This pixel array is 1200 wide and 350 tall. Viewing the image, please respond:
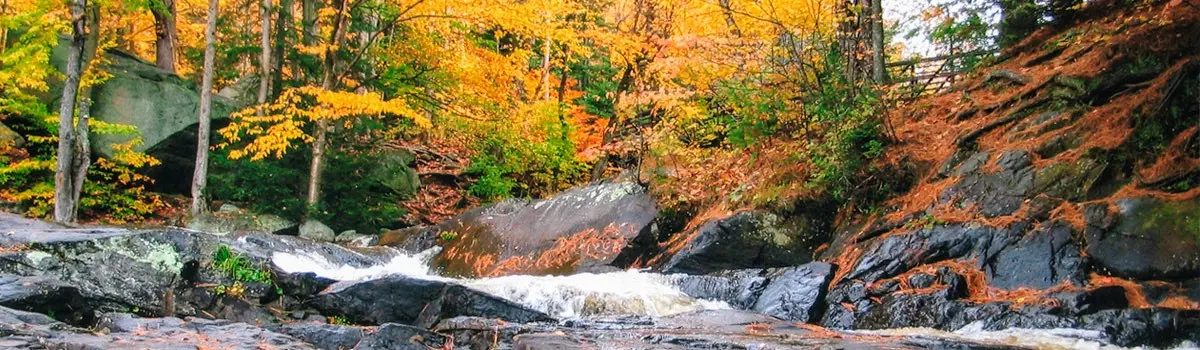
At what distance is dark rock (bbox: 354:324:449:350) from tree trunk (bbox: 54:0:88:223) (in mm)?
10183

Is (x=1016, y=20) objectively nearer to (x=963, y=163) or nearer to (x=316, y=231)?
(x=963, y=163)

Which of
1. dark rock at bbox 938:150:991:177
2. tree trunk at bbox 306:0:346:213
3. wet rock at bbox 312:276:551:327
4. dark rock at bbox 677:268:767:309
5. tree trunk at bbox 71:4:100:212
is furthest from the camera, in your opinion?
tree trunk at bbox 306:0:346:213

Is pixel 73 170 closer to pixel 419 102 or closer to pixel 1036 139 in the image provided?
pixel 419 102

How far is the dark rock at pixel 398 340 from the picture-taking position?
15.3 ft

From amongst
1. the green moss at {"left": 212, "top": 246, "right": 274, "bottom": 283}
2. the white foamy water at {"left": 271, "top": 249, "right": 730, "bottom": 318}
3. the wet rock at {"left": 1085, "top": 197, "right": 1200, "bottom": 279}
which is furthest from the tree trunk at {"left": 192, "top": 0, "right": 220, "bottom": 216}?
the wet rock at {"left": 1085, "top": 197, "right": 1200, "bottom": 279}

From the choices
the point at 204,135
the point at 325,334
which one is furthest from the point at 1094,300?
the point at 204,135

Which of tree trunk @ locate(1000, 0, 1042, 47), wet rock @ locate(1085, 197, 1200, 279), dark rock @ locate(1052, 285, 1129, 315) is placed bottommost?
dark rock @ locate(1052, 285, 1129, 315)

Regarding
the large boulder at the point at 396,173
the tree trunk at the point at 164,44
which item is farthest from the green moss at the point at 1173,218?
the tree trunk at the point at 164,44

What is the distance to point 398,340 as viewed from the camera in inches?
185

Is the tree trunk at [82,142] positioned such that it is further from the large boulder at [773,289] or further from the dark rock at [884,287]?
the dark rock at [884,287]

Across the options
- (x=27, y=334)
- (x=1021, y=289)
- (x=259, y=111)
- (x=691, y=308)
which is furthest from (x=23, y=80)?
(x=1021, y=289)

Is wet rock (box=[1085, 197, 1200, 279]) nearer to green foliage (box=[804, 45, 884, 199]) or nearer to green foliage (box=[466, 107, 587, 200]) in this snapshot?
green foliage (box=[804, 45, 884, 199])

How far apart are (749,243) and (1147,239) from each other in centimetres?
370

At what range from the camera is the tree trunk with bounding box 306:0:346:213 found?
43.1ft
